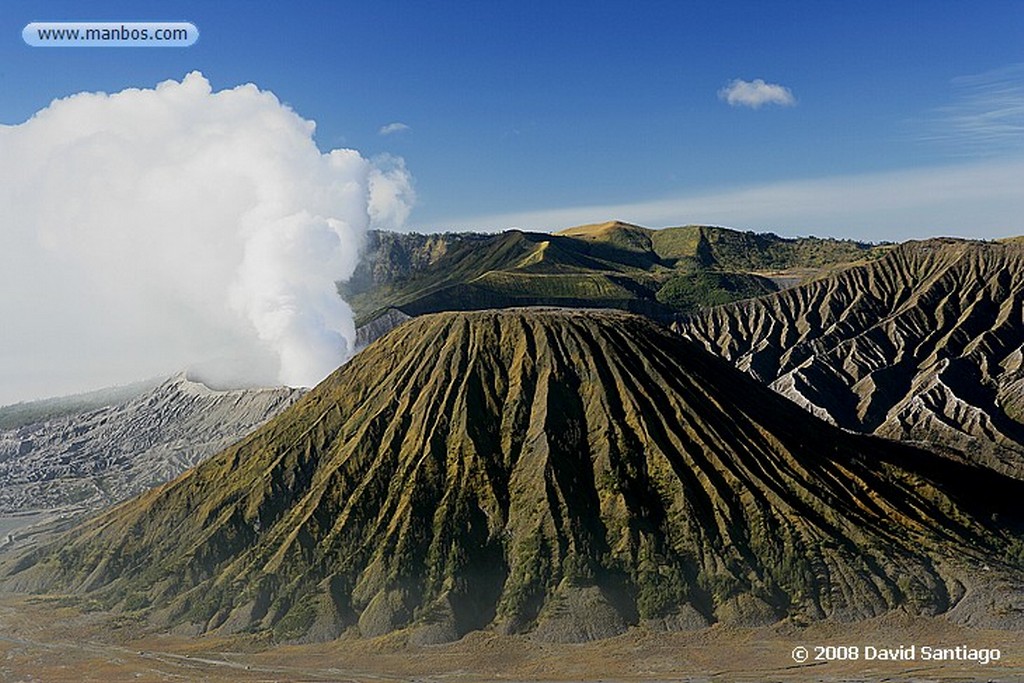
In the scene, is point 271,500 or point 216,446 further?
point 216,446

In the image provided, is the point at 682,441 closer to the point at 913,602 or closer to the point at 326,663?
the point at 913,602

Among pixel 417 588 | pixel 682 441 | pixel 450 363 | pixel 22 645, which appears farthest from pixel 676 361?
pixel 22 645

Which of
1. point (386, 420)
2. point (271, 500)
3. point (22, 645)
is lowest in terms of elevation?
point (22, 645)

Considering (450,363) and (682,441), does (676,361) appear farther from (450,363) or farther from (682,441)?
(450,363)

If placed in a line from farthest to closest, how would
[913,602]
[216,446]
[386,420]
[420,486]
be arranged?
[216,446] → [386,420] → [420,486] → [913,602]

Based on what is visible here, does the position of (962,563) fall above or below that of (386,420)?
below

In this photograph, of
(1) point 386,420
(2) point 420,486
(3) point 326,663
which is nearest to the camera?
(3) point 326,663
